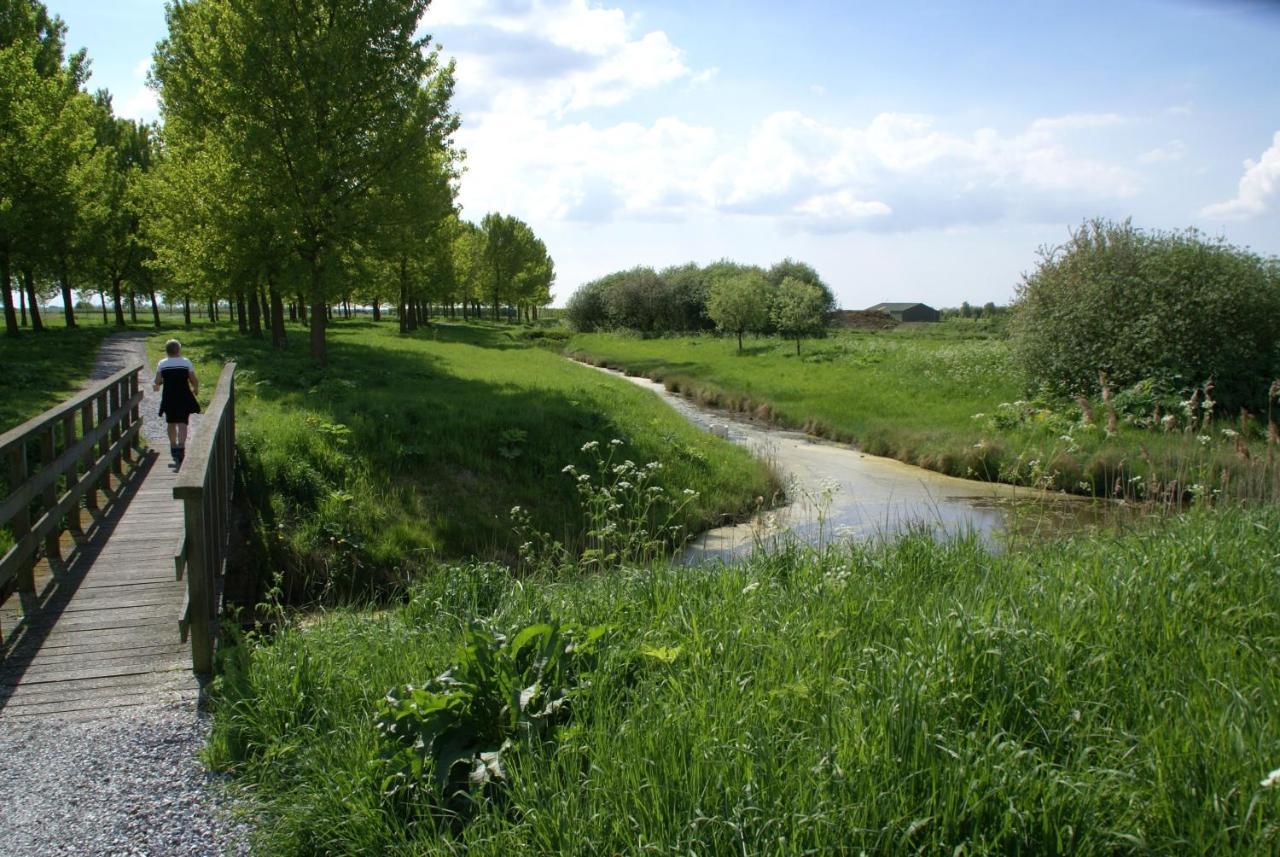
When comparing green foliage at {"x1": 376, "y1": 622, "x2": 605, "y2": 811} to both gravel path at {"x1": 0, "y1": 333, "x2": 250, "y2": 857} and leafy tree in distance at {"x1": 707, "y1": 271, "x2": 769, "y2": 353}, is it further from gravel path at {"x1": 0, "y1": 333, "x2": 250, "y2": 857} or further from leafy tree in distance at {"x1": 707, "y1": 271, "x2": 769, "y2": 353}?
leafy tree in distance at {"x1": 707, "y1": 271, "x2": 769, "y2": 353}

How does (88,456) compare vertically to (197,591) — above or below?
above

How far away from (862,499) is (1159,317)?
1063cm

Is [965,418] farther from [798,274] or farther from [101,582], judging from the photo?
[798,274]

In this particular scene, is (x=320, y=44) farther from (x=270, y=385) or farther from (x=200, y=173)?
(x=270, y=385)

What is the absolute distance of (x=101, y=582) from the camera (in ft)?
23.8

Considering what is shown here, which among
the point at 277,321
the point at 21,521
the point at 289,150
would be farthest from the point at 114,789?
the point at 277,321

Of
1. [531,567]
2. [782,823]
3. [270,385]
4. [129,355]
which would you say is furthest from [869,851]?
[129,355]

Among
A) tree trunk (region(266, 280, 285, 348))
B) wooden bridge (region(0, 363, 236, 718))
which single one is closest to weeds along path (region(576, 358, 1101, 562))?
wooden bridge (region(0, 363, 236, 718))

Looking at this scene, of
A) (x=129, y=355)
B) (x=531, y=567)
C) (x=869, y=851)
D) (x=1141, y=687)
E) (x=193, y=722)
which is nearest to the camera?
(x=869, y=851)

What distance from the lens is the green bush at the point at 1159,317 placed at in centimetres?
2028

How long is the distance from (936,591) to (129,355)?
1130 inches

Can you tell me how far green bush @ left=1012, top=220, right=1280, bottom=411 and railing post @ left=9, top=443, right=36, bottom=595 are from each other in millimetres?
20386

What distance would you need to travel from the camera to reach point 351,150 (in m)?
22.9

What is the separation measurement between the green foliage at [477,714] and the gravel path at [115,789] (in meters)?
0.85
